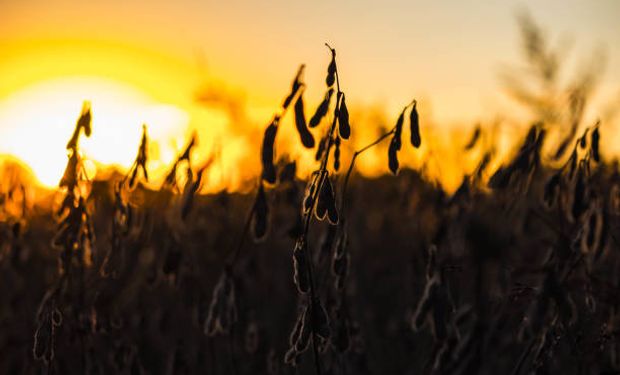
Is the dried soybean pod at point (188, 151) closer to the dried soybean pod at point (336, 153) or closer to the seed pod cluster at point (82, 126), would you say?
the seed pod cluster at point (82, 126)

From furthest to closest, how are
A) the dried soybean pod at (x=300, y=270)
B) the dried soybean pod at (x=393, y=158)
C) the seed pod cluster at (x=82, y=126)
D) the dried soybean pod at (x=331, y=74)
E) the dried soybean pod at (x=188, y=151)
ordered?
the dried soybean pod at (x=188, y=151), the seed pod cluster at (x=82, y=126), the dried soybean pod at (x=393, y=158), the dried soybean pod at (x=331, y=74), the dried soybean pod at (x=300, y=270)

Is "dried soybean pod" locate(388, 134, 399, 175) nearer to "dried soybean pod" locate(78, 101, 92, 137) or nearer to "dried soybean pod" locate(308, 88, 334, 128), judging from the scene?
"dried soybean pod" locate(308, 88, 334, 128)

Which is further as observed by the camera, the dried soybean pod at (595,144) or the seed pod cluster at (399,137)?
the dried soybean pod at (595,144)

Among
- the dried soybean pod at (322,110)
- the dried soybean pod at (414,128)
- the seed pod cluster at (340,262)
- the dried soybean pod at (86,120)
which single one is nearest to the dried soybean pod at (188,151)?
the dried soybean pod at (86,120)

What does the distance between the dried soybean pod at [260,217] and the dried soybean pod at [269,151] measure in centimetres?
10

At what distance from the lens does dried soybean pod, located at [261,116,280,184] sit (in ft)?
6.32

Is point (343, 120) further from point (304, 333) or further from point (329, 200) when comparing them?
point (304, 333)

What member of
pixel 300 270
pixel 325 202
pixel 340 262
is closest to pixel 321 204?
pixel 325 202

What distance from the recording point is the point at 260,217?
2035 millimetres

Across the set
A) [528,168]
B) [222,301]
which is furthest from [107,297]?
[528,168]

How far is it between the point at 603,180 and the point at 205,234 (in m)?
2.13

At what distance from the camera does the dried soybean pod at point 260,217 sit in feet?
6.56

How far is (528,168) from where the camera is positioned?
2.47 metres

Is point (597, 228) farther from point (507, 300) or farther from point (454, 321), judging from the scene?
point (454, 321)
